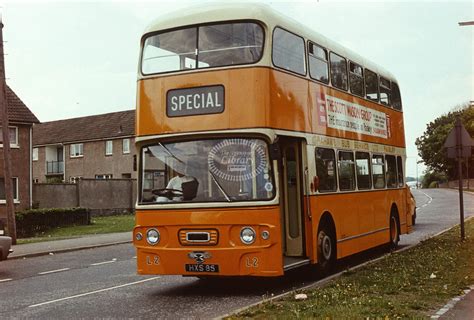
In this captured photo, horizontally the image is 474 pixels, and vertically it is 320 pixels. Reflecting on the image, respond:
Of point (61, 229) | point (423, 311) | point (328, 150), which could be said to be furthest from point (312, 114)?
point (61, 229)

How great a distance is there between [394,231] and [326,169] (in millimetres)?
5232

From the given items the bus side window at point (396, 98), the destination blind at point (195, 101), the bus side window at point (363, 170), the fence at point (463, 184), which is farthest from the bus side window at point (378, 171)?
the fence at point (463, 184)

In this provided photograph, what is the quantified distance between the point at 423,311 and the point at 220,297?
129 inches

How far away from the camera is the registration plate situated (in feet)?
31.2

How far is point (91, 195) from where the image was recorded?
39.3m

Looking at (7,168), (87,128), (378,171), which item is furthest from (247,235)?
(87,128)

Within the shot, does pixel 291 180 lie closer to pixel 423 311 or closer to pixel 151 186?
pixel 151 186

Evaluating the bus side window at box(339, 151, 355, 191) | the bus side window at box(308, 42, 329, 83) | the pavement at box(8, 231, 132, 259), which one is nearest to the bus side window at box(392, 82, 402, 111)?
the bus side window at box(339, 151, 355, 191)

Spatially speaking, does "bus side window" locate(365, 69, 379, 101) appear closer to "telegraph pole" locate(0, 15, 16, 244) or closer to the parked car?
the parked car

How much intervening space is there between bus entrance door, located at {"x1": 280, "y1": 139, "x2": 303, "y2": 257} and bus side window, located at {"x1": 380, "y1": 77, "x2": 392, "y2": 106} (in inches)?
216

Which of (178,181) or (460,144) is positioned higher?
(460,144)

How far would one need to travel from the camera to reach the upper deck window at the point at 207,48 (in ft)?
32.3

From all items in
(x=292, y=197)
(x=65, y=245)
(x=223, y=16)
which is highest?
(x=223, y=16)

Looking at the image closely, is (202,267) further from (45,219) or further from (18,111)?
(18,111)
